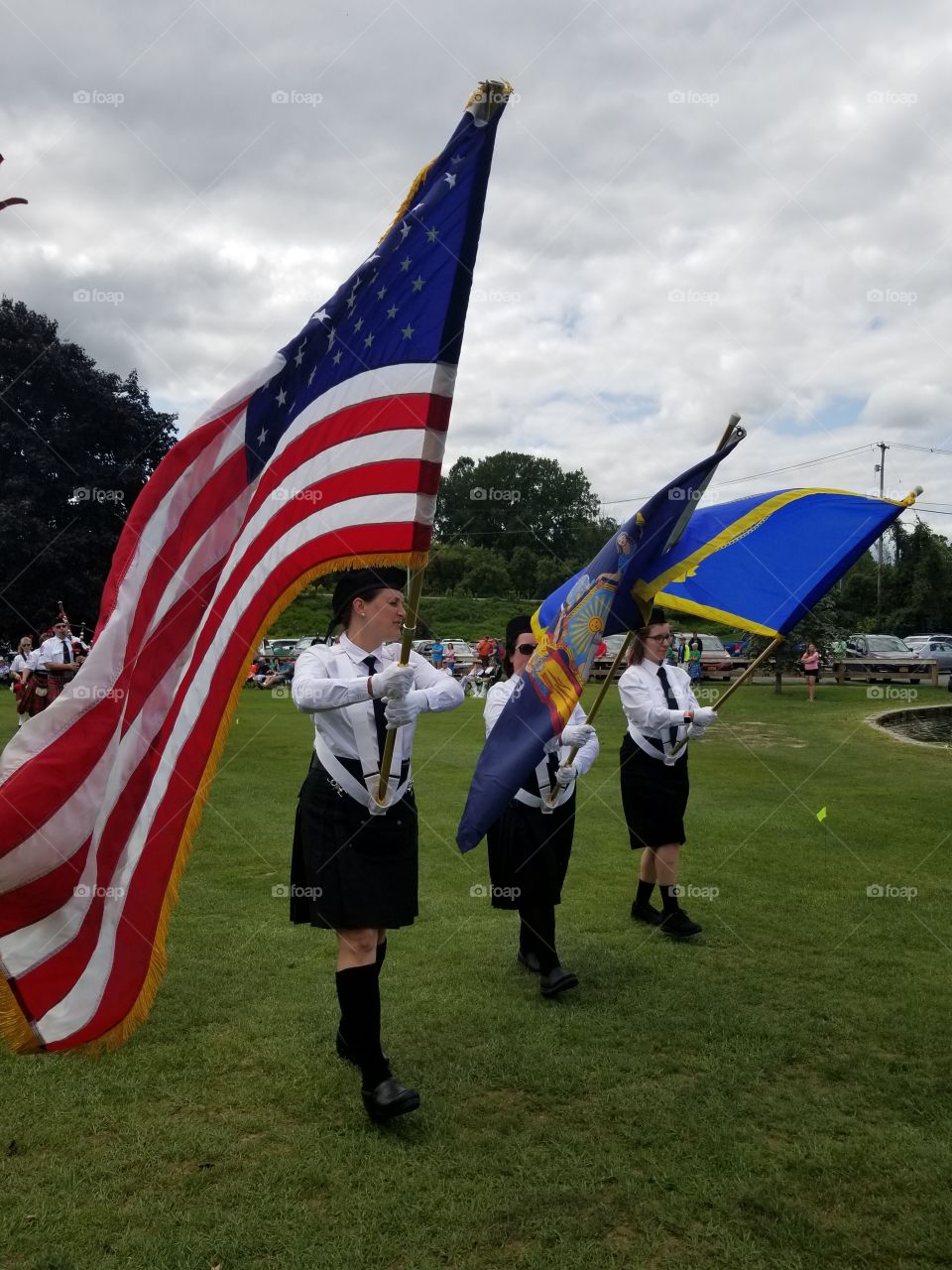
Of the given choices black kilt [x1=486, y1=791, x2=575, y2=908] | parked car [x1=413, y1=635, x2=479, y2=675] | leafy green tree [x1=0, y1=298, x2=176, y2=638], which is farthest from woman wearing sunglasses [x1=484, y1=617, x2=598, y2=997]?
parked car [x1=413, y1=635, x2=479, y2=675]

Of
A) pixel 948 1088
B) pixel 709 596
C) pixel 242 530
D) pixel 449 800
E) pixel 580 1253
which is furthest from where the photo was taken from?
pixel 449 800

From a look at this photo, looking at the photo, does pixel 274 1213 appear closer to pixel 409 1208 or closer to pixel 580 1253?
pixel 409 1208

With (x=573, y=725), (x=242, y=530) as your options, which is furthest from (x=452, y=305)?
(x=573, y=725)

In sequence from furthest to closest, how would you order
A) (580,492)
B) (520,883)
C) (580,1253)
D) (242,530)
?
(580,492) → (520,883) → (242,530) → (580,1253)

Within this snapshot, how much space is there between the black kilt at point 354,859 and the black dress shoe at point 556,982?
1247 mm

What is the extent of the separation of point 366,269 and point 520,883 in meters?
3.33

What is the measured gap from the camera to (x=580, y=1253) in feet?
9.85

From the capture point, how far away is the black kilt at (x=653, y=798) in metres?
6.12

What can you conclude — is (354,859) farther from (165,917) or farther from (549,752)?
(549,752)

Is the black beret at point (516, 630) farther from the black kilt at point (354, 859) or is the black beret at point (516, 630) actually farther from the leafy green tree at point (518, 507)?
the leafy green tree at point (518, 507)

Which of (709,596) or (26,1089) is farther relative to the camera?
(709,596)

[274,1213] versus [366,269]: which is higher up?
[366,269]

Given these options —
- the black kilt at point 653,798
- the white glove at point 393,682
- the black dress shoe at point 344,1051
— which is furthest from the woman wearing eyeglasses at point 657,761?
the white glove at point 393,682

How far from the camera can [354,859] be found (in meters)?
4.04
